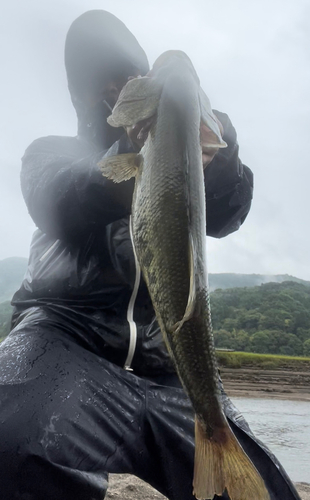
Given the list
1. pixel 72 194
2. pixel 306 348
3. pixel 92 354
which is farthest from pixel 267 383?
pixel 72 194

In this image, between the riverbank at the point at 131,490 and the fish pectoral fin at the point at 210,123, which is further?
the riverbank at the point at 131,490

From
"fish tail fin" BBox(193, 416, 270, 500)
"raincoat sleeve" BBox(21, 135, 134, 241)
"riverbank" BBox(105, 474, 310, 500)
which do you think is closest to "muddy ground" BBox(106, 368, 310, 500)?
"riverbank" BBox(105, 474, 310, 500)

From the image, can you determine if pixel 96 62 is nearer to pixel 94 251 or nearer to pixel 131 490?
pixel 94 251

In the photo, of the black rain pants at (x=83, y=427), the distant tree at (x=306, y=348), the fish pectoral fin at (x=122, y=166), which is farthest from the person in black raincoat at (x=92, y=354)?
the distant tree at (x=306, y=348)

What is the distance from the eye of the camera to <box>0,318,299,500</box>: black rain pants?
6.64 ft

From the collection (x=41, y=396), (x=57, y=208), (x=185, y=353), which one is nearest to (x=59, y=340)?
(x=41, y=396)

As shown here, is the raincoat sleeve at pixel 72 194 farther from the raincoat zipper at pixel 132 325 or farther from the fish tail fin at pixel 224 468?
the fish tail fin at pixel 224 468

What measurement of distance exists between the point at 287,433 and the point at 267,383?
44.9 ft

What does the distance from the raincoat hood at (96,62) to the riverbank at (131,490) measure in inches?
114

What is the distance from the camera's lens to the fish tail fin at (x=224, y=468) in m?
1.65

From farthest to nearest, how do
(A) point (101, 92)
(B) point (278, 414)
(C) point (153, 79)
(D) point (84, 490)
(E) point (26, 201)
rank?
(B) point (278, 414) → (A) point (101, 92) → (E) point (26, 201) → (D) point (84, 490) → (C) point (153, 79)

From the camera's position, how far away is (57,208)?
2523 mm

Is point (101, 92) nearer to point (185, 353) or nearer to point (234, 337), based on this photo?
point (185, 353)

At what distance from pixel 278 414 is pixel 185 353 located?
11.6 m
